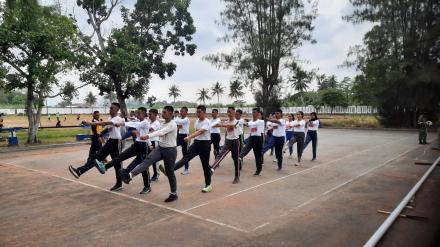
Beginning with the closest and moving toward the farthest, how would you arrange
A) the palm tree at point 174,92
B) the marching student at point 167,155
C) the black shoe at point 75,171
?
the marching student at point 167,155
the black shoe at point 75,171
the palm tree at point 174,92

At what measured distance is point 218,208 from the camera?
5.93m

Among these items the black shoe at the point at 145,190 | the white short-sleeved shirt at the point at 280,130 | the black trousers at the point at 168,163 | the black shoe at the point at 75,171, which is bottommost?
the black shoe at the point at 145,190

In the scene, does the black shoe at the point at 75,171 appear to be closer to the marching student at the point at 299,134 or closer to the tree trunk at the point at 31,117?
the marching student at the point at 299,134

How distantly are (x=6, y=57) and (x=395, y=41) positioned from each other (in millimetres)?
24358

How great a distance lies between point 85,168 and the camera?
24.2ft

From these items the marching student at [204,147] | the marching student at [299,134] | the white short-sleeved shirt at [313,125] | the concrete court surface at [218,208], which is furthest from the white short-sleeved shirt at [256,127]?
the white short-sleeved shirt at [313,125]

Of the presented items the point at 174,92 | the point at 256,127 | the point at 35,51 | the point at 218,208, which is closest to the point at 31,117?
the point at 35,51

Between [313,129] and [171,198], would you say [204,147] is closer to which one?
[171,198]

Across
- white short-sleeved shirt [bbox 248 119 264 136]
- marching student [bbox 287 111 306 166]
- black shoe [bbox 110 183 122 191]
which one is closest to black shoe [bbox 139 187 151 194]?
black shoe [bbox 110 183 122 191]

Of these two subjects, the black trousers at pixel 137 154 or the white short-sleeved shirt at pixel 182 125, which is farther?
the white short-sleeved shirt at pixel 182 125

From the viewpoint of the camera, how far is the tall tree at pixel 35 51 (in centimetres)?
1465

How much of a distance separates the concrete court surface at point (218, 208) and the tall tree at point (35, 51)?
7231 mm

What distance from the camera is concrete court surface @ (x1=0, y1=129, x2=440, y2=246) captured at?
15.3 feet

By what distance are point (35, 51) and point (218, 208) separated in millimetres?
13811
